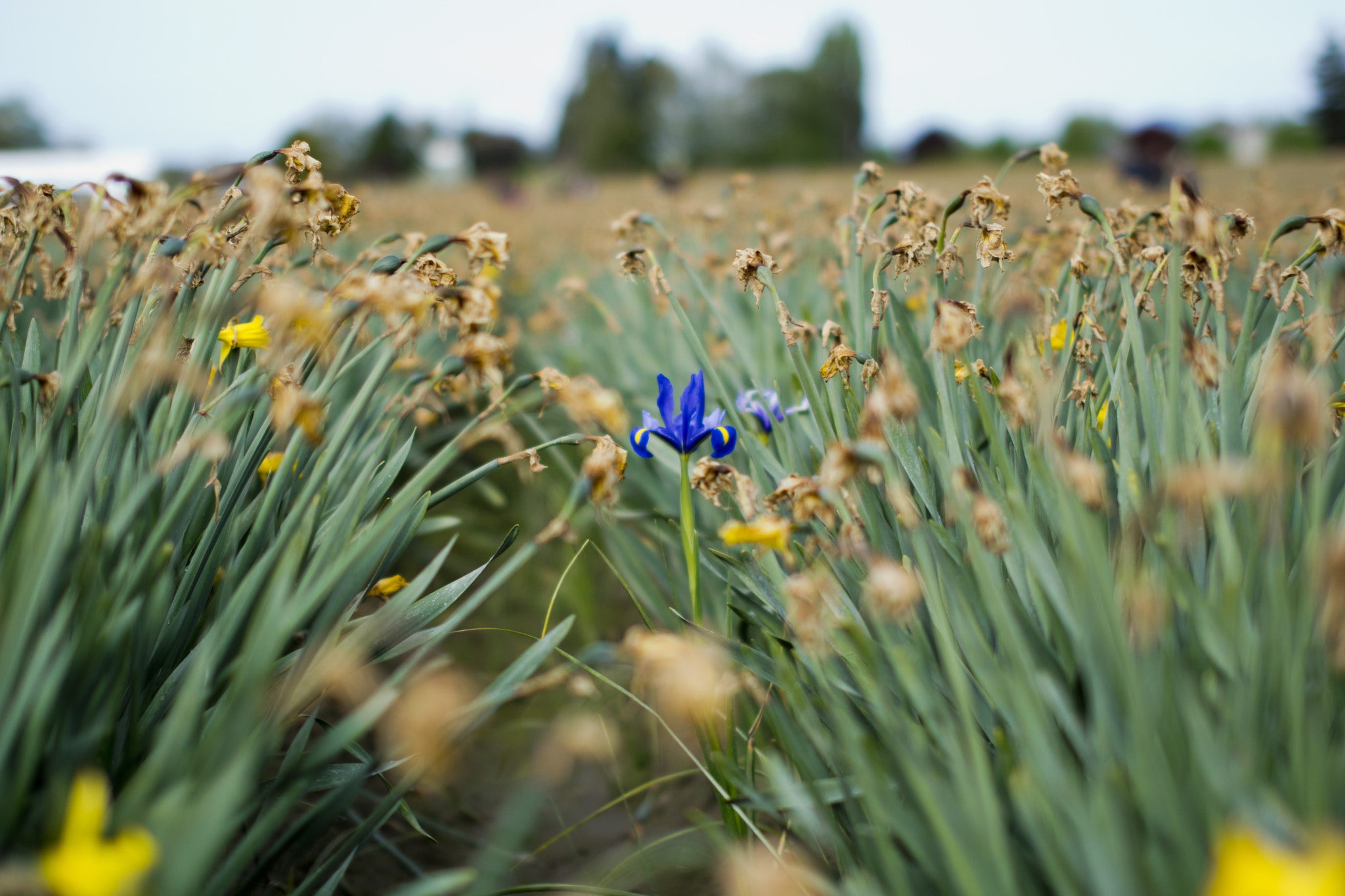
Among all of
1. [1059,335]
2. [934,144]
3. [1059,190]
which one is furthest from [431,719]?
[934,144]

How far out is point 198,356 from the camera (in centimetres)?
115

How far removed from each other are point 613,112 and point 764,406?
Answer: 34.4 meters

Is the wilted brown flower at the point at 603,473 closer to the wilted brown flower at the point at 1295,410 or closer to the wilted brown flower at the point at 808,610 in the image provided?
the wilted brown flower at the point at 808,610

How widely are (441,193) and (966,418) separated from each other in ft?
29.7

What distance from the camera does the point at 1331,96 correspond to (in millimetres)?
21344

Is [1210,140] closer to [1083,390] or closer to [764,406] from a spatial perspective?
[1083,390]

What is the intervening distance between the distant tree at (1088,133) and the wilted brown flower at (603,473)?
37910mm

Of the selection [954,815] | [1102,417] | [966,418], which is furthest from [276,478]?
[1102,417]

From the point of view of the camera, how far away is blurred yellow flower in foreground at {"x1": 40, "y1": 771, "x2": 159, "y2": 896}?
0.57m

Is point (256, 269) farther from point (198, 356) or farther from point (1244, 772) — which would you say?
point (1244, 772)

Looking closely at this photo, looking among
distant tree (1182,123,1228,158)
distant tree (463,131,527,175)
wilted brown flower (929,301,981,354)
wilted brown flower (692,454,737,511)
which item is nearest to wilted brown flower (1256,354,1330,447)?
wilted brown flower (929,301,981,354)

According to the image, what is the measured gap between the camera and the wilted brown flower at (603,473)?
97cm

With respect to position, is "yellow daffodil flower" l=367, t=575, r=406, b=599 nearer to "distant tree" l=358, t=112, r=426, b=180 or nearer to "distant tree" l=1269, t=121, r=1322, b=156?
"distant tree" l=358, t=112, r=426, b=180

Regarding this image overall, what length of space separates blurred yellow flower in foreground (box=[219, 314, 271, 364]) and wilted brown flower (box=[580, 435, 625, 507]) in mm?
618
